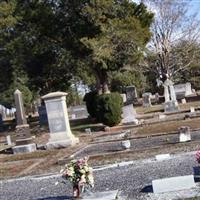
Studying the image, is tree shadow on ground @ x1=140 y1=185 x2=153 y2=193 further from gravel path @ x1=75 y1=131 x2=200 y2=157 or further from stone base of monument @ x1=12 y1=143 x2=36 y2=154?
stone base of monument @ x1=12 y1=143 x2=36 y2=154

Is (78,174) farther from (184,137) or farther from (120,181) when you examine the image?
(184,137)

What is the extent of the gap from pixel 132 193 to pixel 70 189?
1.80m

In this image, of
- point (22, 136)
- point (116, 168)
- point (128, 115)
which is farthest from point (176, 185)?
point (128, 115)

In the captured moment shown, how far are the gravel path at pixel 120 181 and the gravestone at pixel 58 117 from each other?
816cm

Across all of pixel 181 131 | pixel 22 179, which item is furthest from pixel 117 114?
pixel 22 179

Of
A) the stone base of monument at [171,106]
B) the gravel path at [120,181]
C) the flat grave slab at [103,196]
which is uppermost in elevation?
the stone base of monument at [171,106]

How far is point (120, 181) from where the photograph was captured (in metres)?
10.7

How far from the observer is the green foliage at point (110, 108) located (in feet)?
89.6

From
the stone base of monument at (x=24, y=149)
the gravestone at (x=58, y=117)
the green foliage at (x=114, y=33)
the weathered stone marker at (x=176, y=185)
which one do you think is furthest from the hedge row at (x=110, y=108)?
the weathered stone marker at (x=176, y=185)

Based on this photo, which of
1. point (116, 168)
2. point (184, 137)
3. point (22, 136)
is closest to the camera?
point (116, 168)

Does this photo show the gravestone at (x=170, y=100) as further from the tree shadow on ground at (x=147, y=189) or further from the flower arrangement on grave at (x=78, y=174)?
the flower arrangement on grave at (x=78, y=174)

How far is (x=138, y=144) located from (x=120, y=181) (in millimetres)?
6670

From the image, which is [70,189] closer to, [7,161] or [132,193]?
[132,193]

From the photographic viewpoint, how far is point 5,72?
41.0 m
